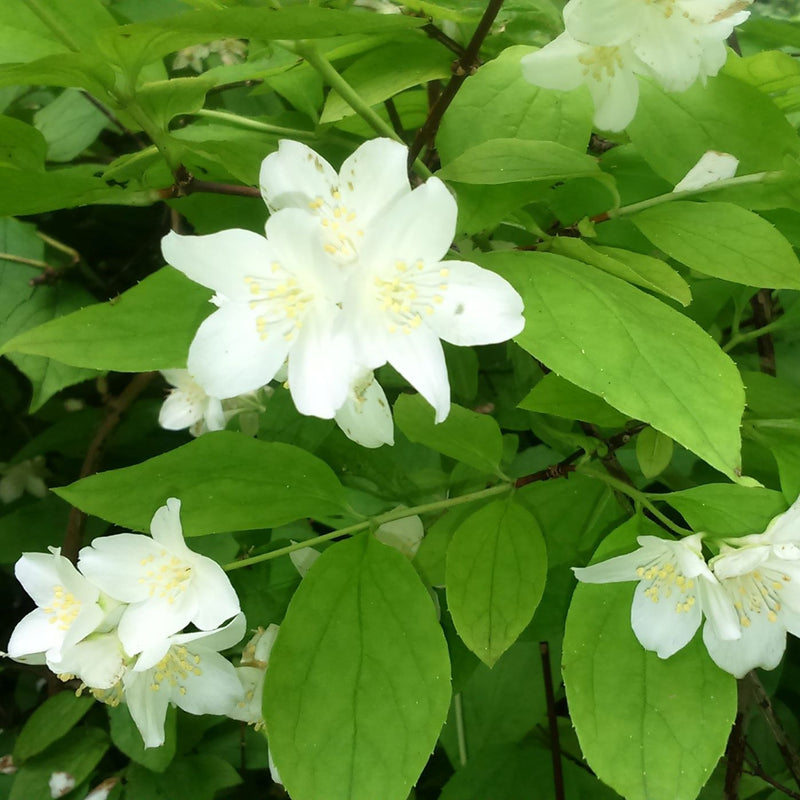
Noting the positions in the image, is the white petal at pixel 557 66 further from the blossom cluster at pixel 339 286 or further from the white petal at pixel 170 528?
the white petal at pixel 170 528

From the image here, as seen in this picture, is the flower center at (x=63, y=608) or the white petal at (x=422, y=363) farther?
the flower center at (x=63, y=608)

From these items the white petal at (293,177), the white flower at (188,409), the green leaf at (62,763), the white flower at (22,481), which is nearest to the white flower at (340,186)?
the white petal at (293,177)

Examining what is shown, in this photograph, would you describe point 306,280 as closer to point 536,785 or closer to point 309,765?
point 309,765

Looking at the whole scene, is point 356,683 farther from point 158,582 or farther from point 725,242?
point 725,242

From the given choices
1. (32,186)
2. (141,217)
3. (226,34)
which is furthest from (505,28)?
(141,217)

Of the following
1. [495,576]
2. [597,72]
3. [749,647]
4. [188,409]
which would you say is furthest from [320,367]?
[188,409]

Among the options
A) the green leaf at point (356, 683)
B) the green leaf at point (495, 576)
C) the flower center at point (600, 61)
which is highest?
the flower center at point (600, 61)

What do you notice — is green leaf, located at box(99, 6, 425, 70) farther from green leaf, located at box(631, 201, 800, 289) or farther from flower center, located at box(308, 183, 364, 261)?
green leaf, located at box(631, 201, 800, 289)

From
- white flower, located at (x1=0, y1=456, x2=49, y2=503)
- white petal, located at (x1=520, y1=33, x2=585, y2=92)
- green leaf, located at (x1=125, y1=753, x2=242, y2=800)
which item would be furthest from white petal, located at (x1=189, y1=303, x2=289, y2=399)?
white flower, located at (x1=0, y1=456, x2=49, y2=503)
